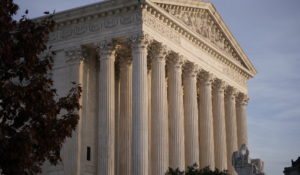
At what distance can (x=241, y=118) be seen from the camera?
203ft

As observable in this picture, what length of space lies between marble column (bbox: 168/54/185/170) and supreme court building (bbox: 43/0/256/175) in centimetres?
8

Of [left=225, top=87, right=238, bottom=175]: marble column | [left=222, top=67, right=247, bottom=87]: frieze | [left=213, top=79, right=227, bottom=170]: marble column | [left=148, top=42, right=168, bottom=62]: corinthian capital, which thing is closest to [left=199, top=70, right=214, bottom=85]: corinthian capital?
[left=213, top=79, right=227, bottom=170]: marble column

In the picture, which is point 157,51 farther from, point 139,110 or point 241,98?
point 241,98

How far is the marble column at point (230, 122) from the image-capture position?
5791 centimetres

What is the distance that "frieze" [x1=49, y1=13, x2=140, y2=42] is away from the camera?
4406 cm

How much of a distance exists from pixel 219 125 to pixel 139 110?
15.2 metres

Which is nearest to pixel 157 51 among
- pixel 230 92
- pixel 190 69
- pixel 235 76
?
pixel 190 69

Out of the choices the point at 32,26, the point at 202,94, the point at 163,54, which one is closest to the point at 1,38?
the point at 32,26

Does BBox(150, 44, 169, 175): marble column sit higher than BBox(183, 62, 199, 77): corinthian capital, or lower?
lower

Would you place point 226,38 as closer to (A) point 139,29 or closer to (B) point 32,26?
(A) point 139,29

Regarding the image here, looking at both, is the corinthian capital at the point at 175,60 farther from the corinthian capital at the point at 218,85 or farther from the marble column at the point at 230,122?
the marble column at the point at 230,122

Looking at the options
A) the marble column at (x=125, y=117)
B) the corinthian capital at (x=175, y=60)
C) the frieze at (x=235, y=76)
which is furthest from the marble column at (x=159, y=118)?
the frieze at (x=235, y=76)

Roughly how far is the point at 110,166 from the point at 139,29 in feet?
34.8

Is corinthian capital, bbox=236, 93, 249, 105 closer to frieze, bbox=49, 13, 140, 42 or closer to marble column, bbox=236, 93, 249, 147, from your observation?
marble column, bbox=236, 93, 249, 147
